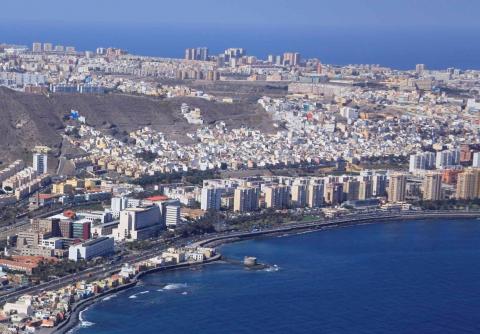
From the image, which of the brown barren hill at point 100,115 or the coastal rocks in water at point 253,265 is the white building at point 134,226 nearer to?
the coastal rocks in water at point 253,265

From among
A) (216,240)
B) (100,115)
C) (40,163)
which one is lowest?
(216,240)

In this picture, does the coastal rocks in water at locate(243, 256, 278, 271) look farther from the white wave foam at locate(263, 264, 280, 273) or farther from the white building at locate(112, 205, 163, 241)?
the white building at locate(112, 205, 163, 241)

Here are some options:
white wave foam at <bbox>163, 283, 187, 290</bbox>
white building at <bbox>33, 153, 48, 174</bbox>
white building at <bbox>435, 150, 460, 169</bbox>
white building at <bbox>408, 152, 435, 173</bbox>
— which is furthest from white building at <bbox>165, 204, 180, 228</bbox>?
white building at <bbox>435, 150, 460, 169</bbox>

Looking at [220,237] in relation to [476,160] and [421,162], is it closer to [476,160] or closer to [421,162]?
[421,162]

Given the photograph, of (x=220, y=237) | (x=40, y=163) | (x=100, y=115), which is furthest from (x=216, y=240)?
(x=100, y=115)

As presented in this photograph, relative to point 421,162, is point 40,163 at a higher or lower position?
lower

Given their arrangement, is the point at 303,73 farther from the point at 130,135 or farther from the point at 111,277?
the point at 111,277

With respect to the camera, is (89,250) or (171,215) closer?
(89,250)

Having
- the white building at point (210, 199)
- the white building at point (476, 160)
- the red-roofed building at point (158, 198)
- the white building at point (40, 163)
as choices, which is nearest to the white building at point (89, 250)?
the red-roofed building at point (158, 198)

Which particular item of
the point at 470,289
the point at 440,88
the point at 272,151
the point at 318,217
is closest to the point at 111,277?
the point at 470,289
